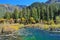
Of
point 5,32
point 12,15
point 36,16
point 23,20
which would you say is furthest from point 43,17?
point 5,32

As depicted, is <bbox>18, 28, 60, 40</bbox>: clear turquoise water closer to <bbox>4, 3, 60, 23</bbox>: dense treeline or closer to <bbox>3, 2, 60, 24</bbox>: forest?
<bbox>3, 2, 60, 24</bbox>: forest

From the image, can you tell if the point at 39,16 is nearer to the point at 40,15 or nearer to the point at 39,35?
the point at 40,15

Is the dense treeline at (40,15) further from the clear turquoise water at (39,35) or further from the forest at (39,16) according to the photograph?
the clear turquoise water at (39,35)

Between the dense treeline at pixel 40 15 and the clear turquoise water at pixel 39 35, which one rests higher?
the dense treeline at pixel 40 15

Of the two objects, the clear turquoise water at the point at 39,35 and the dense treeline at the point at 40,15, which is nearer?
the clear turquoise water at the point at 39,35

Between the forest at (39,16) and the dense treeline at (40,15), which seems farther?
the dense treeline at (40,15)

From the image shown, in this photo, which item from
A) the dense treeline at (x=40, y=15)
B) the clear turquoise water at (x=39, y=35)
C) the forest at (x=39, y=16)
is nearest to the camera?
the clear turquoise water at (x=39, y=35)

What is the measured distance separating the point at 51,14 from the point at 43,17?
12.3ft

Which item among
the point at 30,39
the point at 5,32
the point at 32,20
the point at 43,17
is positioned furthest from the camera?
the point at 43,17

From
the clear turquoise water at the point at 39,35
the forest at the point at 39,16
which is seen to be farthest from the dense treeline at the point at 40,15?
the clear turquoise water at the point at 39,35

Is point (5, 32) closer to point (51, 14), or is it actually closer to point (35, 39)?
point (35, 39)

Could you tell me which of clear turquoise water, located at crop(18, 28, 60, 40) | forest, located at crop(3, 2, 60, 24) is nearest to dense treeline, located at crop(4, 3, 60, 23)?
forest, located at crop(3, 2, 60, 24)

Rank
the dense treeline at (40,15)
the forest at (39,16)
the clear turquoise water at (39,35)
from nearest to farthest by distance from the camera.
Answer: the clear turquoise water at (39,35), the forest at (39,16), the dense treeline at (40,15)

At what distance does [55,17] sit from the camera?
76.6m
